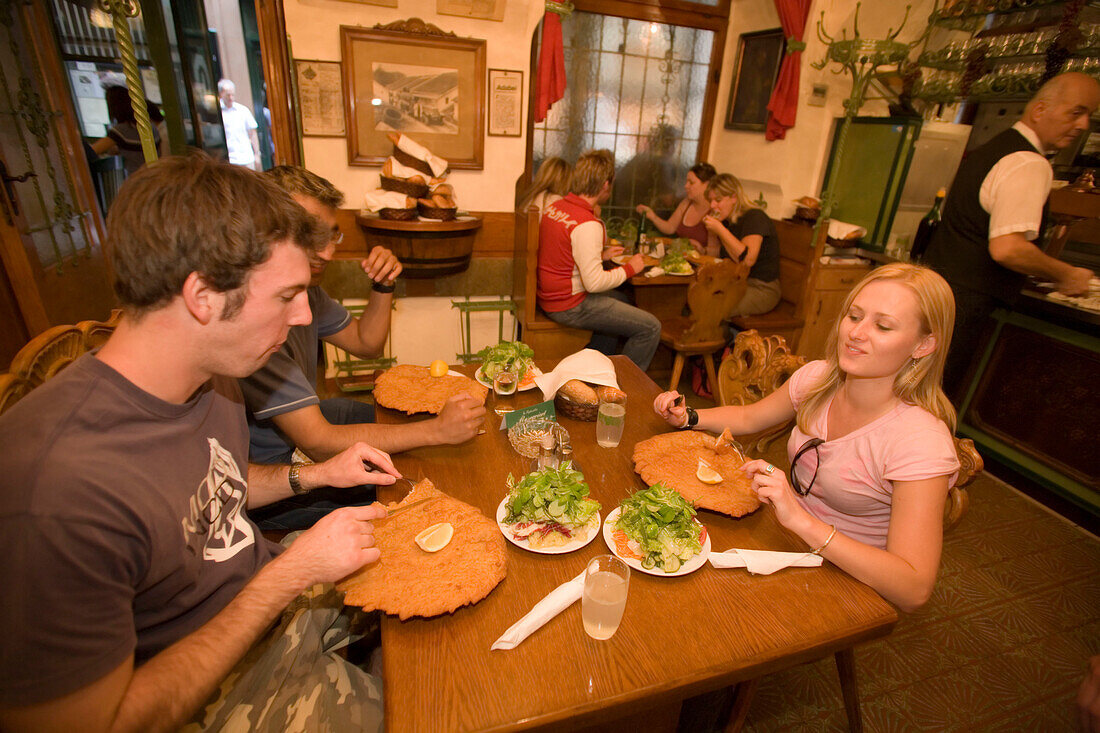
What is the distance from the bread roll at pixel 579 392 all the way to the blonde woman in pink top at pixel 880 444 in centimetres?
56

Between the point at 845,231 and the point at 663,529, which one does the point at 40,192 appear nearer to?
the point at 663,529

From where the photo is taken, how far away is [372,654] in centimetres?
130

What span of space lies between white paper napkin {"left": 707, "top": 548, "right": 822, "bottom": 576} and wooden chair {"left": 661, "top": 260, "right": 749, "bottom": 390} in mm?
2103

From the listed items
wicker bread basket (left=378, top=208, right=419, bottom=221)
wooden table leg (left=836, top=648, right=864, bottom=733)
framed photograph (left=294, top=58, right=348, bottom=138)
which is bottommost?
wooden table leg (left=836, top=648, right=864, bottom=733)

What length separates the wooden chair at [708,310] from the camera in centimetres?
306

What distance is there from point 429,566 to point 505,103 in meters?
3.33

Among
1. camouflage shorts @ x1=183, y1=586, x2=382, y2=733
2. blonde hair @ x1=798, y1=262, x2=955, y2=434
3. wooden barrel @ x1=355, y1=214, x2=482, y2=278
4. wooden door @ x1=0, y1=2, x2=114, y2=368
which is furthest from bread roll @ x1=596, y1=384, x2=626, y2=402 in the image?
wooden door @ x1=0, y1=2, x2=114, y2=368

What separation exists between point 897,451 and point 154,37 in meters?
5.51

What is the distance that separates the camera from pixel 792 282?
386cm

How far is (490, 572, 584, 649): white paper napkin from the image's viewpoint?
916 mm

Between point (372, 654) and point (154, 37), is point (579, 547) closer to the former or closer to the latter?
point (372, 654)

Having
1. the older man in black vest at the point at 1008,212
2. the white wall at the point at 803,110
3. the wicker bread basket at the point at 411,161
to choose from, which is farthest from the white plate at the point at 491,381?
the white wall at the point at 803,110

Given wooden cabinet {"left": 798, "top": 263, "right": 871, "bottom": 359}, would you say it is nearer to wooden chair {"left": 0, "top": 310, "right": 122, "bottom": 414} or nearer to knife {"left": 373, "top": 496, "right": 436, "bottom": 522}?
knife {"left": 373, "top": 496, "right": 436, "bottom": 522}

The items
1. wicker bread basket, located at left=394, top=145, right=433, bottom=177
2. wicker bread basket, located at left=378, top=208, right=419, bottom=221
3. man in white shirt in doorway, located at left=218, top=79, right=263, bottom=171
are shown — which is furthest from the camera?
man in white shirt in doorway, located at left=218, top=79, right=263, bottom=171
